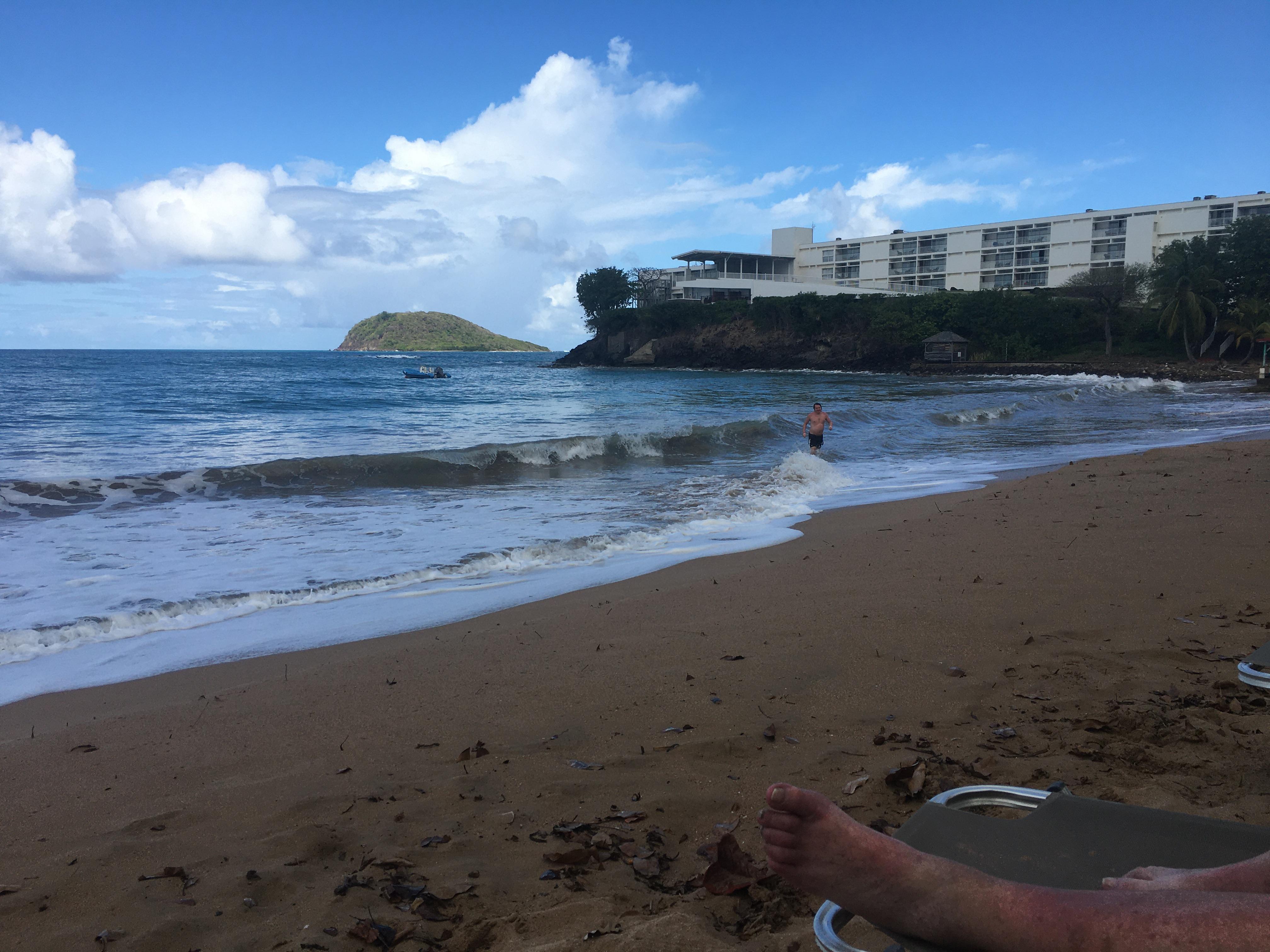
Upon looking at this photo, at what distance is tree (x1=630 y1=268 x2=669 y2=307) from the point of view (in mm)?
89875

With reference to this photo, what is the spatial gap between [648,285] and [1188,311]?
185 ft

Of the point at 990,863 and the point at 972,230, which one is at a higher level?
the point at 972,230

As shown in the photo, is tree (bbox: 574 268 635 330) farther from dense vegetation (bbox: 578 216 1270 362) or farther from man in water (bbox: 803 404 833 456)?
man in water (bbox: 803 404 833 456)

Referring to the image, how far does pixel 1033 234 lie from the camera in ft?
234

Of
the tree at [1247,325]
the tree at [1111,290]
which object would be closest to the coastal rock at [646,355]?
the tree at [1111,290]

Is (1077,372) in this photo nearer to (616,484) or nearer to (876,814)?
(616,484)

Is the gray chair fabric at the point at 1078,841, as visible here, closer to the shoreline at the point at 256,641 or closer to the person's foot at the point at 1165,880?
the person's foot at the point at 1165,880

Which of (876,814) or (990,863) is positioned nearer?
(990,863)

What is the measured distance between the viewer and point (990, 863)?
5.49 ft

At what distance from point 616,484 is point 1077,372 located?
42.8m

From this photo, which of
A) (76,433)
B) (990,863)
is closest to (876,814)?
(990,863)

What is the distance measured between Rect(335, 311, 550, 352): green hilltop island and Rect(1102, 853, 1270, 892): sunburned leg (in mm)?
167408

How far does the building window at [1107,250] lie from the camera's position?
66000mm

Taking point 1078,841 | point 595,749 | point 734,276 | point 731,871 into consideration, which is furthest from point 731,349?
point 1078,841
